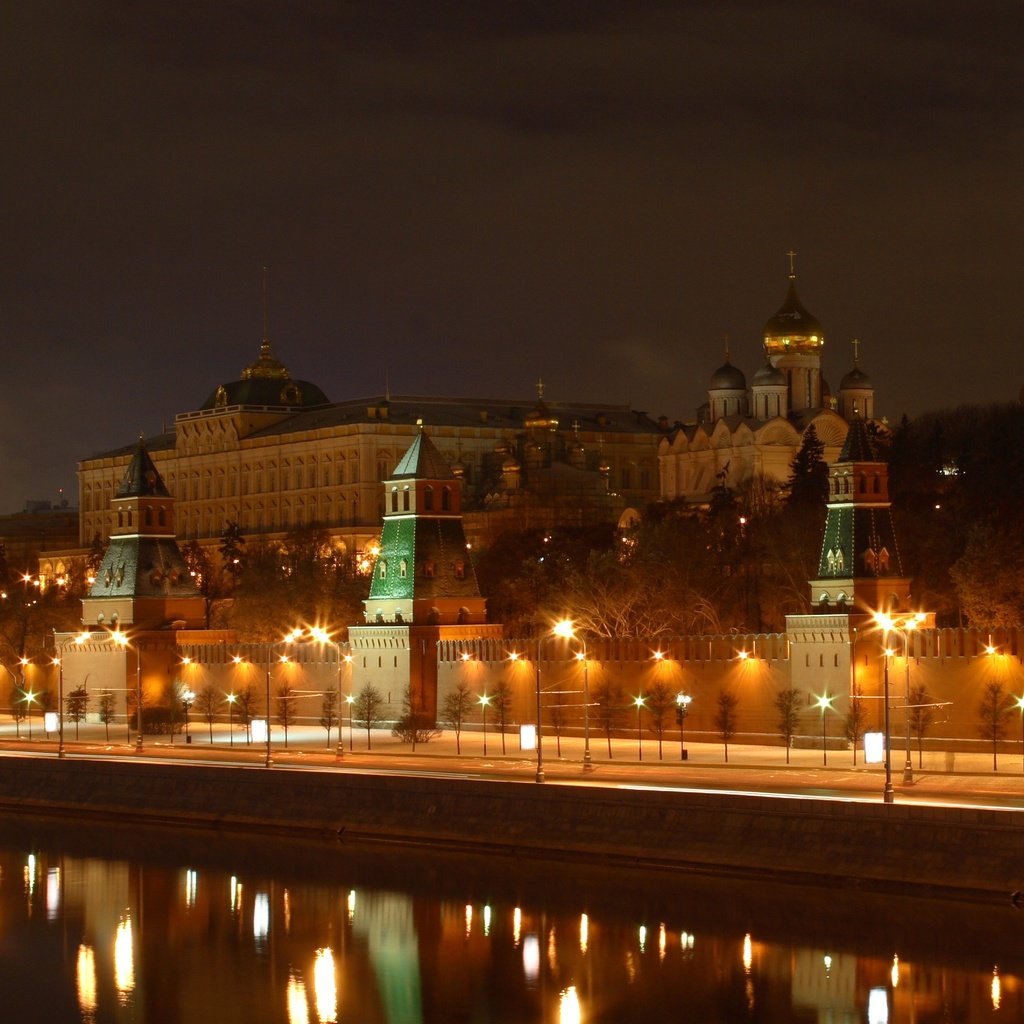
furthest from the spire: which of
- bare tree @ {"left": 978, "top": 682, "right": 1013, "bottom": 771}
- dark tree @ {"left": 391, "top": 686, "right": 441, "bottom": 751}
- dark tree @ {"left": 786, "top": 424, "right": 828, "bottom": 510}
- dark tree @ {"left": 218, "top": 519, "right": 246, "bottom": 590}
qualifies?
bare tree @ {"left": 978, "top": 682, "right": 1013, "bottom": 771}

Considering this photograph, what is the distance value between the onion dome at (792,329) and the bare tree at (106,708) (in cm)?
4866

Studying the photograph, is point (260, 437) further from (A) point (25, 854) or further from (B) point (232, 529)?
(A) point (25, 854)

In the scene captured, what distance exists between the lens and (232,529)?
5659 inches

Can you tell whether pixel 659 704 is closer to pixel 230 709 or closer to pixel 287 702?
pixel 287 702

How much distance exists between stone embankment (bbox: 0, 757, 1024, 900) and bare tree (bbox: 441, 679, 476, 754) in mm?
13302

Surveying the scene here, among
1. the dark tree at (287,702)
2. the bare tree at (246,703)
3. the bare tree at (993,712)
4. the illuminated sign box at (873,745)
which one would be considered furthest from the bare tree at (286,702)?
the illuminated sign box at (873,745)

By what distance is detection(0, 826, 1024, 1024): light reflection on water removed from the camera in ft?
127

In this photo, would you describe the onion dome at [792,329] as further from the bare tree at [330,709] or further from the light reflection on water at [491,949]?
the light reflection on water at [491,949]

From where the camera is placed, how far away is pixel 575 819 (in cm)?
4919

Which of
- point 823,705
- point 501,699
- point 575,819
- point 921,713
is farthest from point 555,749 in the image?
point 575,819

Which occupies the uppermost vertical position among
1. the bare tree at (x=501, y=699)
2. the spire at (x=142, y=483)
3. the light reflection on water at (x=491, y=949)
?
the spire at (x=142, y=483)

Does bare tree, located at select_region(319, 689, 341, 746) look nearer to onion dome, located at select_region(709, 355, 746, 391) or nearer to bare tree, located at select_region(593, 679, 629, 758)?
bare tree, located at select_region(593, 679, 629, 758)

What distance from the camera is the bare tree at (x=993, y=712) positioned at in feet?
192

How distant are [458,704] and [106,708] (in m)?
15.4
